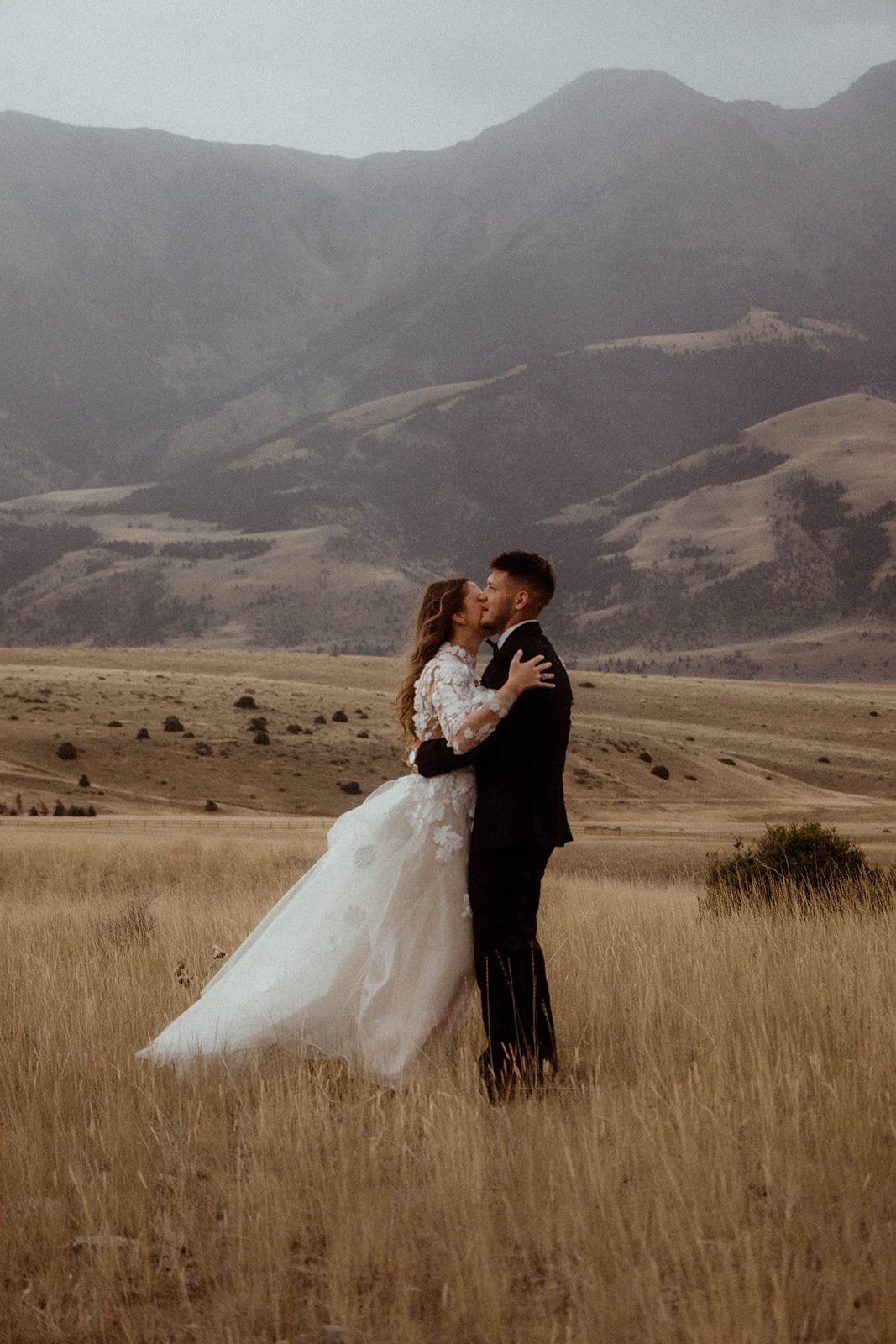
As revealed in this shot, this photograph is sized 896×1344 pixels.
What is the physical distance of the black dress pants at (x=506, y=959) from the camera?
202 inches

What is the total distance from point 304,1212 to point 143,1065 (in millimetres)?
1892

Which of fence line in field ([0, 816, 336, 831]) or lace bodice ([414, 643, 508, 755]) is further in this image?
fence line in field ([0, 816, 336, 831])

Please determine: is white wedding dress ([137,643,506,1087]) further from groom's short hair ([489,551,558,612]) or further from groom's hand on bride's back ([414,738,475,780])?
groom's short hair ([489,551,558,612])

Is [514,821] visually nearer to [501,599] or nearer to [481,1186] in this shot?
[501,599]

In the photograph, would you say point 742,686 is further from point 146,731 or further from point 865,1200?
point 865,1200

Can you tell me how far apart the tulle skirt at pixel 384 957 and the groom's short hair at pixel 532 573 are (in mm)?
825

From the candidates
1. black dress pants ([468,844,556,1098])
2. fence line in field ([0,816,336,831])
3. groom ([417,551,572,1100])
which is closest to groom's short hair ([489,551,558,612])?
groom ([417,551,572,1100])

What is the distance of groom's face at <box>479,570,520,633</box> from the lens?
5285mm

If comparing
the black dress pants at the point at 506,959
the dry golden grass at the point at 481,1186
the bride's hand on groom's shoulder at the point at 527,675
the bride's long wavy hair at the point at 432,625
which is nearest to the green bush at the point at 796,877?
the dry golden grass at the point at 481,1186

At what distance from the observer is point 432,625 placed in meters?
5.45

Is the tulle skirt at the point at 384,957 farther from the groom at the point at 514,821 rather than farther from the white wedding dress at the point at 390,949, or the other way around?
the groom at the point at 514,821

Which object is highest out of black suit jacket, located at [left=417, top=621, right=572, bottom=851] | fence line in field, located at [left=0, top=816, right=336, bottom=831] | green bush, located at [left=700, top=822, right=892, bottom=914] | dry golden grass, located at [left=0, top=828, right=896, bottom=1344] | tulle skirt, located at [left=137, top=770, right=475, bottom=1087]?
black suit jacket, located at [left=417, top=621, right=572, bottom=851]

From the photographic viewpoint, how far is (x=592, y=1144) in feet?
13.1

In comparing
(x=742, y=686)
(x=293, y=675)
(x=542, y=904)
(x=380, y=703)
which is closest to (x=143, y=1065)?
(x=542, y=904)
